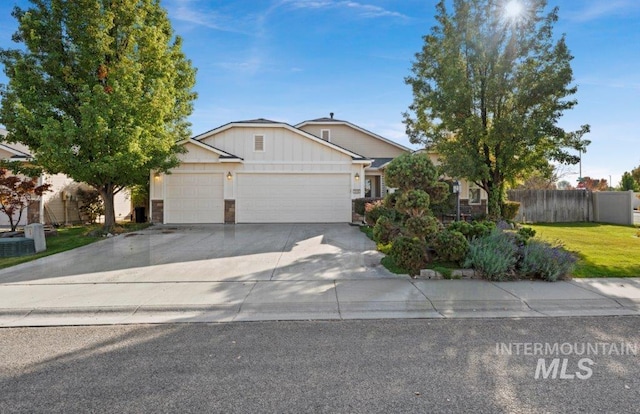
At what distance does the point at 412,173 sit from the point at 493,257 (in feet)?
7.17

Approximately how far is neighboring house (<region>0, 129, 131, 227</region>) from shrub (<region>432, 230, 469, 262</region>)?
1441 cm

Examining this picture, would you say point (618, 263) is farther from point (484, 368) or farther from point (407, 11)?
point (407, 11)

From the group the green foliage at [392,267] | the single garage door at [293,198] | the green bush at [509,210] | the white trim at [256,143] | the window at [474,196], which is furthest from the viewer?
the window at [474,196]

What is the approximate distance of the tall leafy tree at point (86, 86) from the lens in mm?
10492

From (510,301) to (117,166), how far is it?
38.1 feet

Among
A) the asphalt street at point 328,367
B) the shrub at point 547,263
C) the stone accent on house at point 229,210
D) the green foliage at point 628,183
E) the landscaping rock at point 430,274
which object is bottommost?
the asphalt street at point 328,367

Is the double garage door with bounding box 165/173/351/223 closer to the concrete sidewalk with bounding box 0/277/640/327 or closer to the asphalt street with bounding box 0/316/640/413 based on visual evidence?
the concrete sidewalk with bounding box 0/277/640/327

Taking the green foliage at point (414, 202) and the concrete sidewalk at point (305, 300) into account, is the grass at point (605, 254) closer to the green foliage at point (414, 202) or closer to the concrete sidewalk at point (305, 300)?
the concrete sidewalk at point (305, 300)

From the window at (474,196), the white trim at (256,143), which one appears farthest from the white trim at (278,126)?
the window at (474,196)

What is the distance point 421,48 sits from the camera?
13.6 metres

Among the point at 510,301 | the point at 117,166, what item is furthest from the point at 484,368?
the point at 117,166

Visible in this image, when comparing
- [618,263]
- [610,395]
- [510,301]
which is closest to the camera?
[610,395]

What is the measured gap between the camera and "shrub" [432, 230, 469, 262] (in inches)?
258

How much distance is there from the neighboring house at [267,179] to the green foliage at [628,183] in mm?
24598
